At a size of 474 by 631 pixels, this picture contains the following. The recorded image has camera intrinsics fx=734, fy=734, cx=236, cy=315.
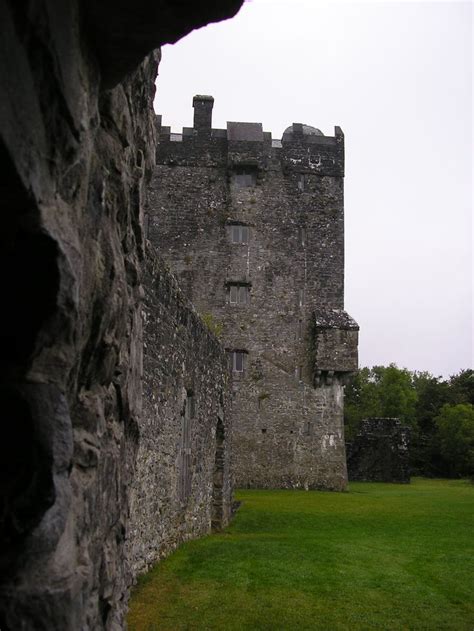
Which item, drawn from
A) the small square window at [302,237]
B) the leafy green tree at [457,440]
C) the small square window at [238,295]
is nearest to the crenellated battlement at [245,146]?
the small square window at [302,237]

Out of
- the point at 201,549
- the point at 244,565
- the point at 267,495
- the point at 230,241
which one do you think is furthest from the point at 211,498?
the point at 230,241

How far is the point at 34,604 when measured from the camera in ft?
Answer: 7.72

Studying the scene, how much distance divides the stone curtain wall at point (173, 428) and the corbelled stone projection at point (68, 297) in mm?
5335

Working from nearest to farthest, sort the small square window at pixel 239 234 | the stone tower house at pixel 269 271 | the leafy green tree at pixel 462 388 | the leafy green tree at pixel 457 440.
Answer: the stone tower house at pixel 269 271
the small square window at pixel 239 234
the leafy green tree at pixel 457 440
the leafy green tree at pixel 462 388

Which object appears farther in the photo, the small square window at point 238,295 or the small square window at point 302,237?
the small square window at point 302,237

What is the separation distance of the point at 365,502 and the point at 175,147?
17922mm

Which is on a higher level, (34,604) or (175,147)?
(175,147)

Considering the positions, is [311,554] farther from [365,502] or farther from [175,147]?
[175,147]

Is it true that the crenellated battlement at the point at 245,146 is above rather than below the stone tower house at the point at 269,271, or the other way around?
above

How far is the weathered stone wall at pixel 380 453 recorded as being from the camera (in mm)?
39094

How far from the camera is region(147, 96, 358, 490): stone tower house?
99.9 ft

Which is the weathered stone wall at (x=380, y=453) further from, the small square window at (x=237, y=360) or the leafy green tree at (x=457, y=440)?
the small square window at (x=237, y=360)

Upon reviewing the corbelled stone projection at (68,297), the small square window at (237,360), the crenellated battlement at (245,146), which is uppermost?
the crenellated battlement at (245,146)

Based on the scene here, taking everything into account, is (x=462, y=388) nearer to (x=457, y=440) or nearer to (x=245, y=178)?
(x=457, y=440)
